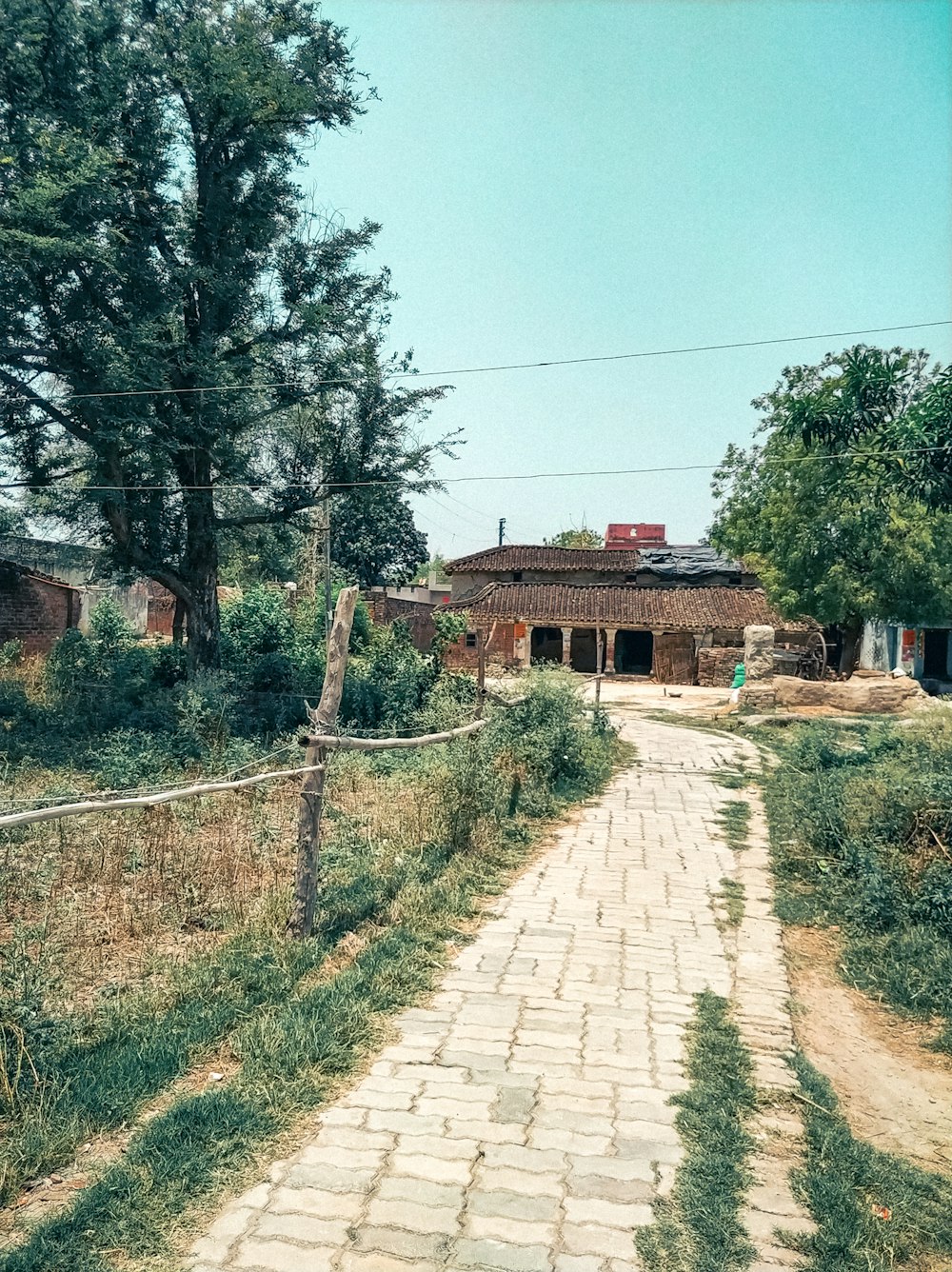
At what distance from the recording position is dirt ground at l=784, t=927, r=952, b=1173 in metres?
3.74

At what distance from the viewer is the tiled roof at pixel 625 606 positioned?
33656 millimetres

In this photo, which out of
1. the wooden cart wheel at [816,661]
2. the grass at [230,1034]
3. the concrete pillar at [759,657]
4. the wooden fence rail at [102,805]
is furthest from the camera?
the wooden cart wheel at [816,661]

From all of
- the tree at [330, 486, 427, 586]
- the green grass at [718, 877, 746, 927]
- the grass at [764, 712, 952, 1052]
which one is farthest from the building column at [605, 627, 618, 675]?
the green grass at [718, 877, 746, 927]

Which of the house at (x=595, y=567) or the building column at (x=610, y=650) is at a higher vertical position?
the house at (x=595, y=567)

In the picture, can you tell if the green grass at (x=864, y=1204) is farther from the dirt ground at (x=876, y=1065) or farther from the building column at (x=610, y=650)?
the building column at (x=610, y=650)

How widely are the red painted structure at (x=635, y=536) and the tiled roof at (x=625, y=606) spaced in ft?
39.6

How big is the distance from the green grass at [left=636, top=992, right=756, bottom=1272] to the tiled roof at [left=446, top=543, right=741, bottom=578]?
3499cm

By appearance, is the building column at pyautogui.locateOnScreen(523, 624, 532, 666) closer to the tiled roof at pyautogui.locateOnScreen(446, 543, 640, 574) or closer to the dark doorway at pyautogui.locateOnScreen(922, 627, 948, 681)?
the tiled roof at pyautogui.locateOnScreen(446, 543, 640, 574)

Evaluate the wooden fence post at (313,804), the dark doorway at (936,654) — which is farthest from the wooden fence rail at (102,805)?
the dark doorway at (936,654)

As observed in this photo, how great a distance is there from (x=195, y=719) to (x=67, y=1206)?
9773 millimetres

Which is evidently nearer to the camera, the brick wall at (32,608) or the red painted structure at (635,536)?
the brick wall at (32,608)

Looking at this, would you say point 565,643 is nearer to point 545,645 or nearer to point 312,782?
point 545,645

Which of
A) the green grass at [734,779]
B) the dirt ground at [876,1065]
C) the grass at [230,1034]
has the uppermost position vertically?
the green grass at [734,779]

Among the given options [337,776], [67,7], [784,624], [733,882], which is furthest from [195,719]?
[784,624]
